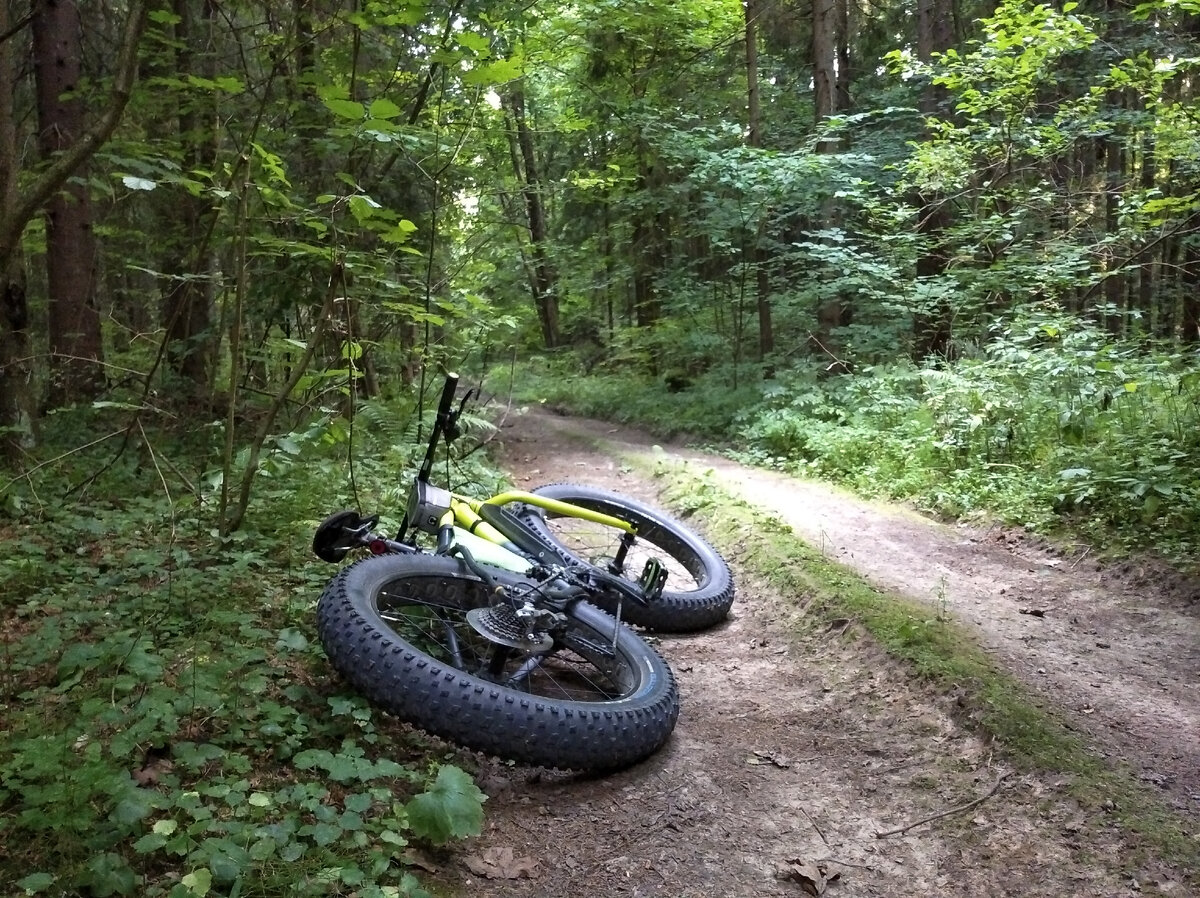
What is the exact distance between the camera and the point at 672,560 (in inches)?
265

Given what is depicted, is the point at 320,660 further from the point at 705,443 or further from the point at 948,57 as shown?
the point at 948,57

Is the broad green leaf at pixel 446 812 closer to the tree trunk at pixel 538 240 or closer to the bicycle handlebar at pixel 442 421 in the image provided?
the bicycle handlebar at pixel 442 421

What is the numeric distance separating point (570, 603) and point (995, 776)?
2.10m

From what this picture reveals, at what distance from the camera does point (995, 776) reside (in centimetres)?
322

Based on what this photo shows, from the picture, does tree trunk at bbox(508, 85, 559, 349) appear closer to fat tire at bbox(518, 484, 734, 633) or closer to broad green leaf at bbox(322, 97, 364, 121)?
fat tire at bbox(518, 484, 734, 633)

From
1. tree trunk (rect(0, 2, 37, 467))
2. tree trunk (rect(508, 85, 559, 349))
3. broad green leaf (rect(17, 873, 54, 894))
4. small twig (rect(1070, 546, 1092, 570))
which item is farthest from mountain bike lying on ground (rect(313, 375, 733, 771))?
tree trunk (rect(508, 85, 559, 349))

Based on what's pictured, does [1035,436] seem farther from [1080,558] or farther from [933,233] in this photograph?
[933,233]

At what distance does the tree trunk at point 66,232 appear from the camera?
8328 millimetres

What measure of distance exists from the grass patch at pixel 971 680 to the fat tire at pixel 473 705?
4.75 ft

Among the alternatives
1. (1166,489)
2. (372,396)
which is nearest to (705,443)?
(372,396)

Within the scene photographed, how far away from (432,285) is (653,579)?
3.56 meters

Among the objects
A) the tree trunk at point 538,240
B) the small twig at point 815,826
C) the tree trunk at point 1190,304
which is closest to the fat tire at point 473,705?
the small twig at point 815,826

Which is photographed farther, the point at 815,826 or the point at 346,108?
the point at 346,108

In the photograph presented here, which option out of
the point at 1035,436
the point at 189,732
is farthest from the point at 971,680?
the point at 1035,436
